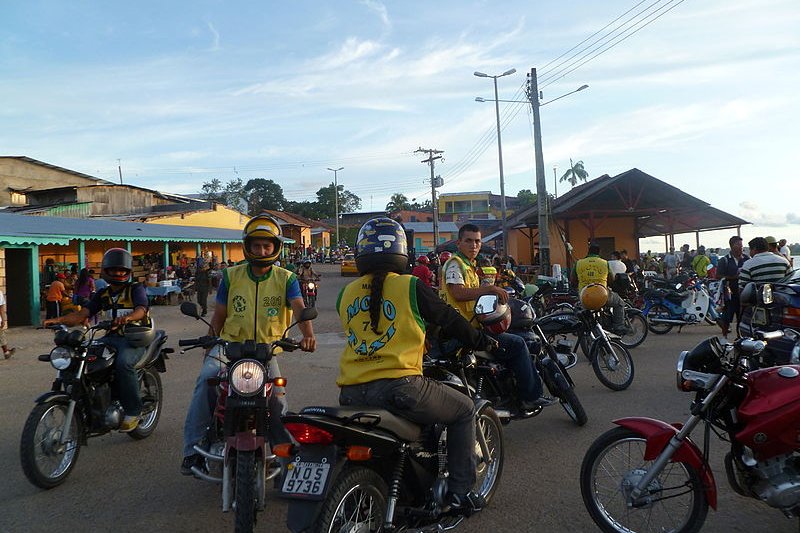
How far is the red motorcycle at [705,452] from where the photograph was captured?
9.69ft

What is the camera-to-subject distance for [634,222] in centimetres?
2767

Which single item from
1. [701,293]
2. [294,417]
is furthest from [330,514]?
[701,293]

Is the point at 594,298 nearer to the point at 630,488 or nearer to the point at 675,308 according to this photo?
the point at 630,488

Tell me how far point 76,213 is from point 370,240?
31218 mm

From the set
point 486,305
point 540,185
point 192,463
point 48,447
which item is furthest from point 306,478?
point 540,185

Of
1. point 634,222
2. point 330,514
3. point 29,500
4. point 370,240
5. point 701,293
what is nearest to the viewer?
point 330,514

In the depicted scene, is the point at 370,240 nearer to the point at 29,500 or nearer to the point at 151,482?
the point at 151,482

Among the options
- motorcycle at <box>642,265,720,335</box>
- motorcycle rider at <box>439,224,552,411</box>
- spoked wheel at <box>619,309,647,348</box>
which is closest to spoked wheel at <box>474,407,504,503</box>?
motorcycle rider at <box>439,224,552,411</box>

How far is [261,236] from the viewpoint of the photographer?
4.22 metres

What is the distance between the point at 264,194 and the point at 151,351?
8615 centimetres

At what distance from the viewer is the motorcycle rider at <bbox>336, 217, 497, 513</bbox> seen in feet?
9.78

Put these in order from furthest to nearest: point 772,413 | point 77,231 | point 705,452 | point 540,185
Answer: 1. point 540,185
2. point 77,231
3. point 705,452
4. point 772,413

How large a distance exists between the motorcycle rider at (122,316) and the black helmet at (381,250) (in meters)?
2.81

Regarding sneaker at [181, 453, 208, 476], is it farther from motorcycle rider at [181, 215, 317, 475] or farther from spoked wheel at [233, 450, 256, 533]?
spoked wheel at [233, 450, 256, 533]
